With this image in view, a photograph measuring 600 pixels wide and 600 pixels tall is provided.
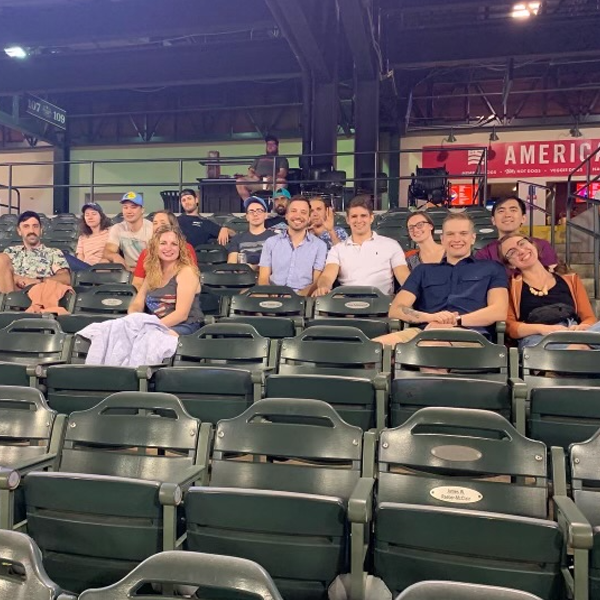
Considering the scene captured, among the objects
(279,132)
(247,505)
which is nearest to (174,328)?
(247,505)

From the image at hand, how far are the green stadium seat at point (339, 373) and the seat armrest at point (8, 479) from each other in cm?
101

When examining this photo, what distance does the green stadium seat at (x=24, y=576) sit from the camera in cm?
118

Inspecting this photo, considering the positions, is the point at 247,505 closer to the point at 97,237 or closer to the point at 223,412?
the point at 223,412

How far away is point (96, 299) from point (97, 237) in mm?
1508

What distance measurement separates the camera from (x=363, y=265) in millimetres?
4004

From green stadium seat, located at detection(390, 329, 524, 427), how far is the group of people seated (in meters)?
0.34

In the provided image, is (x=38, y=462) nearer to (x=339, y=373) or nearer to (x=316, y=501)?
(x=316, y=501)

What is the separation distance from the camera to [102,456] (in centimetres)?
204

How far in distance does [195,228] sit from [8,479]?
4150 millimetres

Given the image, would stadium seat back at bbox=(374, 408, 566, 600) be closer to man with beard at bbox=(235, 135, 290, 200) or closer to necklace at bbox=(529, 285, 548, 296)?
necklace at bbox=(529, 285, 548, 296)

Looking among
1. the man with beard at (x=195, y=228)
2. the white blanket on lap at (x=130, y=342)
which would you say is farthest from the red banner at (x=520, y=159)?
the white blanket on lap at (x=130, y=342)

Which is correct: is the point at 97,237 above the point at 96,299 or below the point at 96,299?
above

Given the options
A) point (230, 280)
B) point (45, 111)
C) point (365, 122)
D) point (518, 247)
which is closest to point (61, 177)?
point (45, 111)

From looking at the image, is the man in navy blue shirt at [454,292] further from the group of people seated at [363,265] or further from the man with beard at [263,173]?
the man with beard at [263,173]
